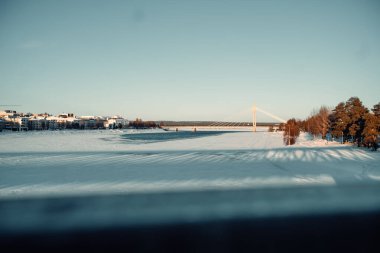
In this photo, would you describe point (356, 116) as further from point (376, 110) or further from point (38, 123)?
point (38, 123)

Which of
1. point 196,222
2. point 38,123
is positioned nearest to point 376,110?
point 196,222

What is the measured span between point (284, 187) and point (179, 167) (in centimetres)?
619

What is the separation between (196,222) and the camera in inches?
257

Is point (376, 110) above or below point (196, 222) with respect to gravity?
above

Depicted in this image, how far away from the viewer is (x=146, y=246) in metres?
5.30

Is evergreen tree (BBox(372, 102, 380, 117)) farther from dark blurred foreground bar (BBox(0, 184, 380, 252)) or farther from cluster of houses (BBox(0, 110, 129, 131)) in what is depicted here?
cluster of houses (BBox(0, 110, 129, 131))

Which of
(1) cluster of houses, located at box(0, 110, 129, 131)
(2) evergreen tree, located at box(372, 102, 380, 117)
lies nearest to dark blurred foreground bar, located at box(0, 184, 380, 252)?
(2) evergreen tree, located at box(372, 102, 380, 117)

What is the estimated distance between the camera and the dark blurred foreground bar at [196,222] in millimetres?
5336

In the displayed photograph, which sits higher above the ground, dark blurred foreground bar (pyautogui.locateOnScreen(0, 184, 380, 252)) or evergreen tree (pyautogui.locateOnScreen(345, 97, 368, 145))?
evergreen tree (pyautogui.locateOnScreen(345, 97, 368, 145))

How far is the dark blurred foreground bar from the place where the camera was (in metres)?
5.34

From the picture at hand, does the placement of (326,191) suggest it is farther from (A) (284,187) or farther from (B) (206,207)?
(B) (206,207)

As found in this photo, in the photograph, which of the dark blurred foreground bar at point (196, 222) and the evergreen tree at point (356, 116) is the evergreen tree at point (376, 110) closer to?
the evergreen tree at point (356, 116)

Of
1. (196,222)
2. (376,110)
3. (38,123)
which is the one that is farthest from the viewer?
(38,123)

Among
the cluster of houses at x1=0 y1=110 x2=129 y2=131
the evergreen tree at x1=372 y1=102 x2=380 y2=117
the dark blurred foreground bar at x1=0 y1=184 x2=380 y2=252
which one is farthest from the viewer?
the cluster of houses at x1=0 y1=110 x2=129 y2=131
